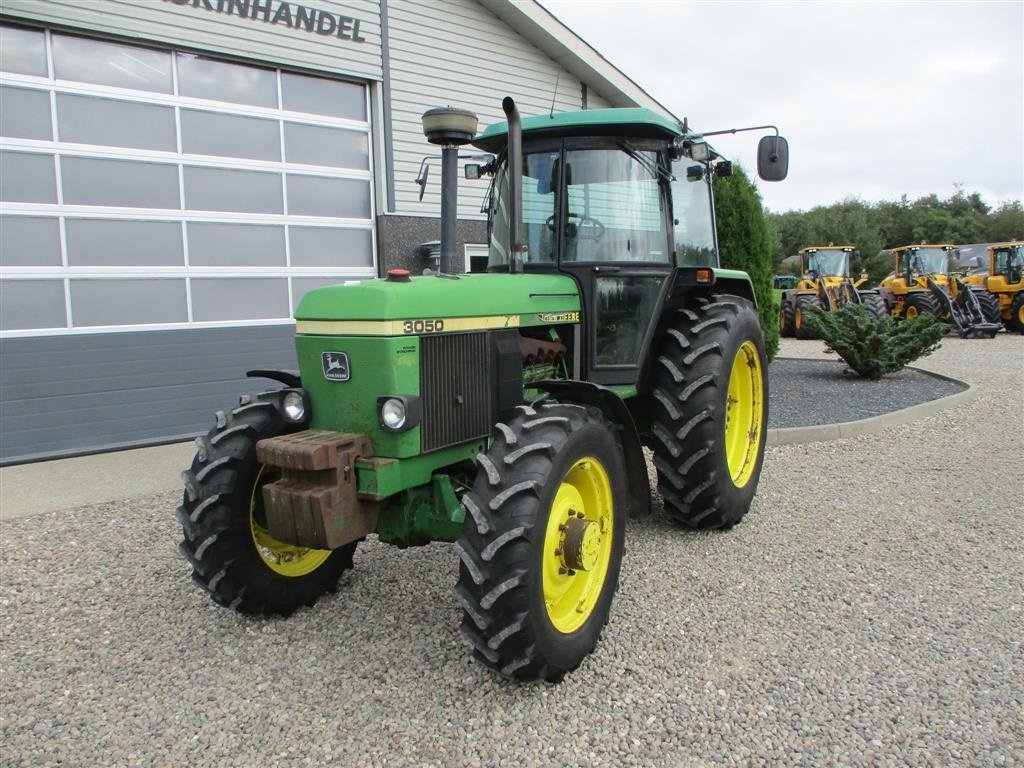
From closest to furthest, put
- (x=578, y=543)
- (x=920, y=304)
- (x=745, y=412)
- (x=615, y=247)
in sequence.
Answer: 1. (x=578, y=543)
2. (x=615, y=247)
3. (x=745, y=412)
4. (x=920, y=304)

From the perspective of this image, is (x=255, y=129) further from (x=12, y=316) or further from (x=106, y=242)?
(x=12, y=316)

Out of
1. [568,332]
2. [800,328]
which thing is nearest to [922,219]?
[800,328]

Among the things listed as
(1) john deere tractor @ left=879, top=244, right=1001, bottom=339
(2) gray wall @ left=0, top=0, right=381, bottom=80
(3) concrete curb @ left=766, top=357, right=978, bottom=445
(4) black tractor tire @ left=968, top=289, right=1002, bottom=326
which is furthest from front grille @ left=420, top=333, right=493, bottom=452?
(4) black tractor tire @ left=968, top=289, right=1002, bottom=326

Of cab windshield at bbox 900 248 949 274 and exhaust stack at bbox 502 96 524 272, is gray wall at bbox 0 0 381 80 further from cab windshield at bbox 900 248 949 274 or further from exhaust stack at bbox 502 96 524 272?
cab windshield at bbox 900 248 949 274

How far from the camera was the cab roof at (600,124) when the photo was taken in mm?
3967

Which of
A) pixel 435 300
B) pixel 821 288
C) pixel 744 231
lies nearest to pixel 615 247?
pixel 435 300

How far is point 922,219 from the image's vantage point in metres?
51.4

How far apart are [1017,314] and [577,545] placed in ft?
63.4

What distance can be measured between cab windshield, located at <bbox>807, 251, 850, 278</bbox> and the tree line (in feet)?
87.8

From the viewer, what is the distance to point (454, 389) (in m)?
3.29

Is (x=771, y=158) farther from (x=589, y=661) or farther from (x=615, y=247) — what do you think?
(x=589, y=661)

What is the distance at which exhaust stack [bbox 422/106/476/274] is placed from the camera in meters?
3.54

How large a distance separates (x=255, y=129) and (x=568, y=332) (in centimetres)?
531

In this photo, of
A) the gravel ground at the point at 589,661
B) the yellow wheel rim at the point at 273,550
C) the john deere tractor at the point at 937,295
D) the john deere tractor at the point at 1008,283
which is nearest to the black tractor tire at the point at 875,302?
the john deere tractor at the point at 937,295
